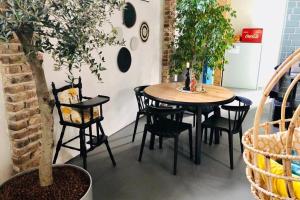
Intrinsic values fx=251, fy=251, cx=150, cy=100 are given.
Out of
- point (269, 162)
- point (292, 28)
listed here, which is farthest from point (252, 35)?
point (269, 162)

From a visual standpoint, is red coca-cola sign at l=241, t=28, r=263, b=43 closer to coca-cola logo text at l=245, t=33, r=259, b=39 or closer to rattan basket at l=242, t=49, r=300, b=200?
coca-cola logo text at l=245, t=33, r=259, b=39

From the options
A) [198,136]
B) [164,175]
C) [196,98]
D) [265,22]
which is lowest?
[164,175]

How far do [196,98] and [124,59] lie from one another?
1.46m

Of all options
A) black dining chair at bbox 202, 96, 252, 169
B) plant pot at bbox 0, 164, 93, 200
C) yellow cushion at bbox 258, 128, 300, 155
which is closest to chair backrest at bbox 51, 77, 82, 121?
plant pot at bbox 0, 164, 93, 200

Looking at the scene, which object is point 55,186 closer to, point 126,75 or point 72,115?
point 72,115

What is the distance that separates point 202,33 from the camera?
424 cm

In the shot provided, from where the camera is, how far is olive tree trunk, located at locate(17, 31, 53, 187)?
1.34 meters

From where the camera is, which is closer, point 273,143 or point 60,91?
point 273,143

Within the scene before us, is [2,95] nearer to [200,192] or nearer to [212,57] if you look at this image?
[200,192]

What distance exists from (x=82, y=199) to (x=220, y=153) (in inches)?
82.9

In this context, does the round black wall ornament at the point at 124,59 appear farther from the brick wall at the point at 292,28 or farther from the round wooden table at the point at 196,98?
the brick wall at the point at 292,28

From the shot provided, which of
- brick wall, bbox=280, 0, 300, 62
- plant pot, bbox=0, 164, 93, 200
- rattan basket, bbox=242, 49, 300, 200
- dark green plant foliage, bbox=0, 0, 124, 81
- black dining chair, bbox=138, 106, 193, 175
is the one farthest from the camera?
brick wall, bbox=280, 0, 300, 62

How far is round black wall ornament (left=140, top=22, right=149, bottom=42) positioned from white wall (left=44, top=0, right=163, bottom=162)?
82 mm

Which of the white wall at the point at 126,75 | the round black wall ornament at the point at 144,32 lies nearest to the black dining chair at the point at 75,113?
the white wall at the point at 126,75
